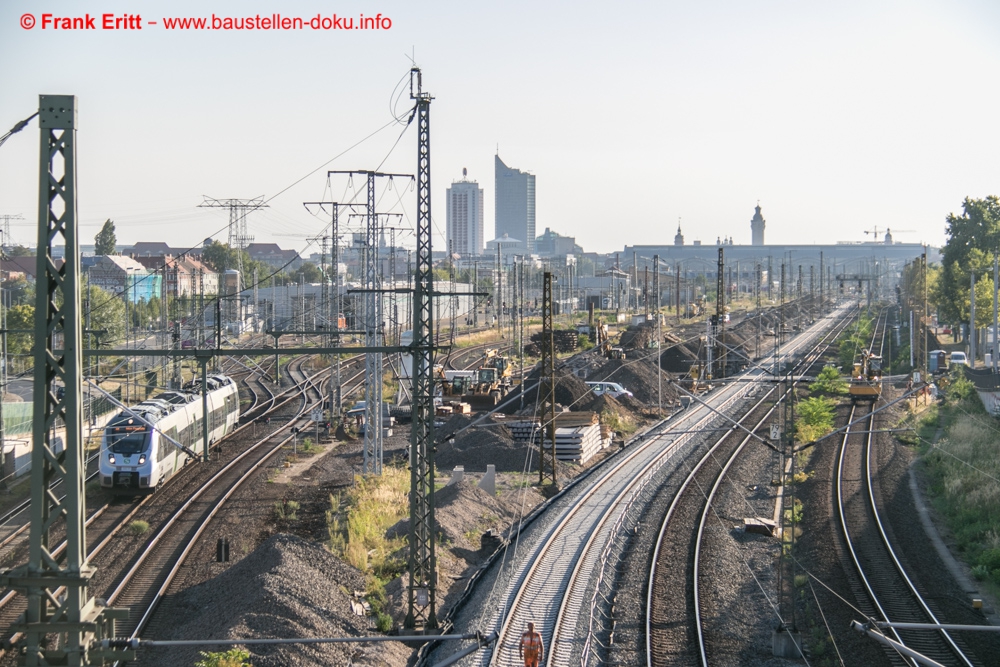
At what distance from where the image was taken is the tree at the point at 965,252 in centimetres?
5491

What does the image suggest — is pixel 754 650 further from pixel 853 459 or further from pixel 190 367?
pixel 190 367

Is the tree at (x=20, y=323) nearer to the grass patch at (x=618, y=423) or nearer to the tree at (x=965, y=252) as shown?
the grass patch at (x=618, y=423)

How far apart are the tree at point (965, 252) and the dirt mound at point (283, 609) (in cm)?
4658

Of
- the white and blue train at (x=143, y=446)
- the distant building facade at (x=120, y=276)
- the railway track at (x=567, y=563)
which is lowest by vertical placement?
the railway track at (x=567, y=563)

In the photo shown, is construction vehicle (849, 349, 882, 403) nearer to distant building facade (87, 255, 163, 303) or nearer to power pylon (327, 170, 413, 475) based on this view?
power pylon (327, 170, 413, 475)

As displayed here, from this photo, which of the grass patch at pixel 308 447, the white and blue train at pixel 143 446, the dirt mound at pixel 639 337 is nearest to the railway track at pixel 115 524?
the white and blue train at pixel 143 446

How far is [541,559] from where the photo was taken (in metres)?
18.2

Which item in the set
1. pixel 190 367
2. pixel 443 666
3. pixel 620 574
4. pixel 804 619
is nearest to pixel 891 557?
pixel 804 619

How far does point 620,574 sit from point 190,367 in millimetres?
38633

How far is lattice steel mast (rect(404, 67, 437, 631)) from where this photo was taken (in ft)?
45.3

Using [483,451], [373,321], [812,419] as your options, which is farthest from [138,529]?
[812,419]

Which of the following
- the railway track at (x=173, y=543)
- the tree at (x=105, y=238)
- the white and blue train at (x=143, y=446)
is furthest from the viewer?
the tree at (x=105, y=238)

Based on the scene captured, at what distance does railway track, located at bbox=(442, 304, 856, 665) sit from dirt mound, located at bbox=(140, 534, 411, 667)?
1983 mm

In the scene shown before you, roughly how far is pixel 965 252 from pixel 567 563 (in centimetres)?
5461
